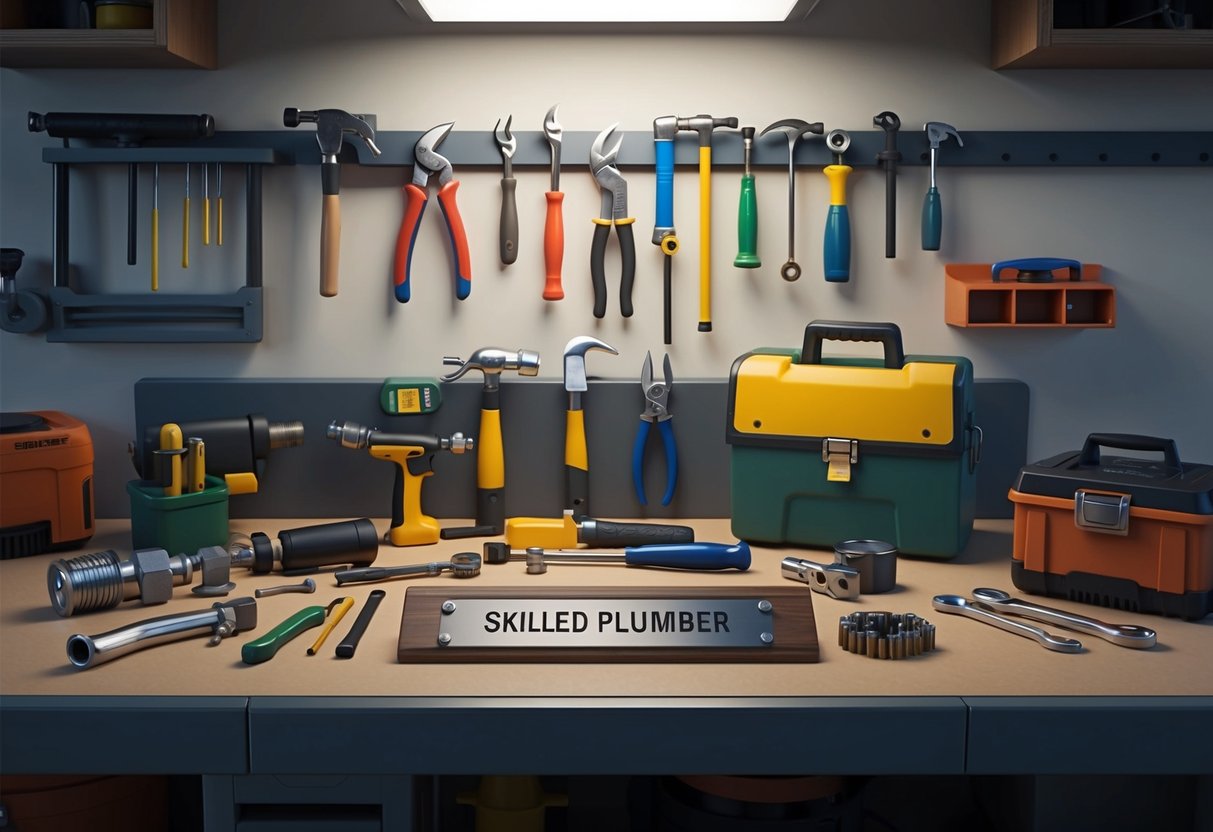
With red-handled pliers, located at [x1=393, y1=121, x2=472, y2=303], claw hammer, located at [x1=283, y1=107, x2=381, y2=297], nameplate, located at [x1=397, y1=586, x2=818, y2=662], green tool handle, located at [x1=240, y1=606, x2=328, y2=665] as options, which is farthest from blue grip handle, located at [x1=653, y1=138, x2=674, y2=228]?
green tool handle, located at [x1=240, y1=606, x2=328, y2=665]

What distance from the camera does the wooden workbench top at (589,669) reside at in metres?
1.22

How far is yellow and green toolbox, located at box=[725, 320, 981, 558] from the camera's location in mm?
1677

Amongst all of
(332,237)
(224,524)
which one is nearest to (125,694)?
(224,524)

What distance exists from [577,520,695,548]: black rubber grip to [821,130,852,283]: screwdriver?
0.56 m

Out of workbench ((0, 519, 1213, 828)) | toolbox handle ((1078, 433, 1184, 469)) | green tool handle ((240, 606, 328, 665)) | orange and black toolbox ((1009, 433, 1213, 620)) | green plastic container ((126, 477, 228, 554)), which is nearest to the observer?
workbench ((0, 519, 1213, 828))

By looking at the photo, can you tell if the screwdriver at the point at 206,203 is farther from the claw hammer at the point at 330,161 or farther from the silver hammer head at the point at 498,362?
the silver hammer head at the point at 498,362

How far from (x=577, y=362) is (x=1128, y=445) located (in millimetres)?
861

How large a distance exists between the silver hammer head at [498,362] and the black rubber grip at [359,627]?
0.48 m

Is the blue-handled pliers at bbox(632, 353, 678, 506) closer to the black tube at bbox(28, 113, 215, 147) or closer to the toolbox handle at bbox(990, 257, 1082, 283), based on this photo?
the toolbox handle at bbox(990, 257, 1082, 283)

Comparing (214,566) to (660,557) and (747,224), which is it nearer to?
(660,557)

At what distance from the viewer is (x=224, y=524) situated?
170 centimetres

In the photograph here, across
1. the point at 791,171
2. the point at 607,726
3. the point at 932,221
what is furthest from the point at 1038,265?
the point at 607,726

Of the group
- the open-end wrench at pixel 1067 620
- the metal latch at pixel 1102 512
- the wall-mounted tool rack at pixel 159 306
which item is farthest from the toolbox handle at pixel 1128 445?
the wall-mounted tool rack at pixel 159 306

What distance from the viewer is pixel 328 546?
5.39ft
